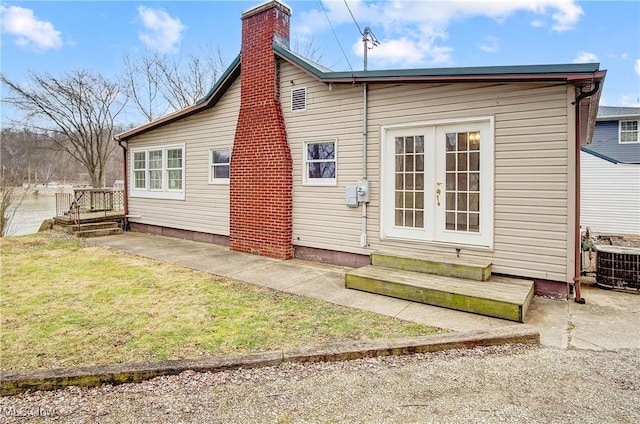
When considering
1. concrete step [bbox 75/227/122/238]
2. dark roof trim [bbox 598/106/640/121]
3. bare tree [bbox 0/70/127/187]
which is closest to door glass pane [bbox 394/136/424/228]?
concrete step [bbox 75/227/122/238]

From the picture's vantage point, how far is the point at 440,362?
3162 mm

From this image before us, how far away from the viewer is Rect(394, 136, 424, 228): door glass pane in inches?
232

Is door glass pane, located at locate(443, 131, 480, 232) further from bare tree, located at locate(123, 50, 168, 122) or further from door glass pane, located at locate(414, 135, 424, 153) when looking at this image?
bare tree, located at locate(123, 50, 168, 122)

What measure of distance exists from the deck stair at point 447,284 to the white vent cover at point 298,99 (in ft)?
11.0

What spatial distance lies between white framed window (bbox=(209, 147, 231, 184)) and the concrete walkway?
2.25 meters

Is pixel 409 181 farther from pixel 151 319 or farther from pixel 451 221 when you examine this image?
pixel 151 319

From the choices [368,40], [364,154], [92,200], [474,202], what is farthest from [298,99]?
[92,200]

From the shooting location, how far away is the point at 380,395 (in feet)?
8.67

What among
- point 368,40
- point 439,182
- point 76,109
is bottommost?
point 439,182

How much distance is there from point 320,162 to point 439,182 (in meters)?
2.44

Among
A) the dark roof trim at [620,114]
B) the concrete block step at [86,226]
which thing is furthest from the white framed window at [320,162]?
the dark roof trim at [620,114]

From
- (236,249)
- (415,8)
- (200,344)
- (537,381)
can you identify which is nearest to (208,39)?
(415,8)

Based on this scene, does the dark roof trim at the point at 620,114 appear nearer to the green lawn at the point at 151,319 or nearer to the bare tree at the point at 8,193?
the green lawn at the point at 151,319

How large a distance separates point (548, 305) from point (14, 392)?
5443 mm
